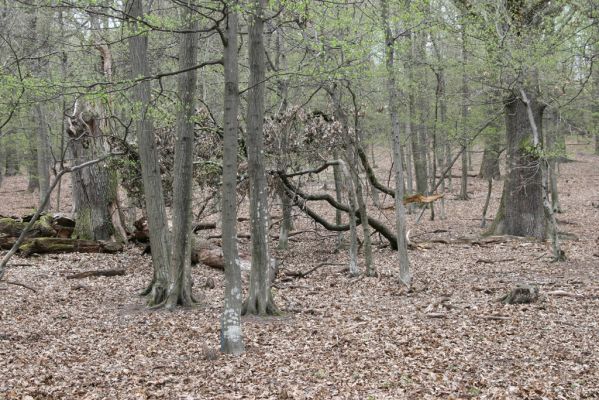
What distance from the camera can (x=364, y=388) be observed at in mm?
5742

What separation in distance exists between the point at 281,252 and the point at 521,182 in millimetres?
6366

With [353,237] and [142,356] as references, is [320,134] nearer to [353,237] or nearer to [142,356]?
[353,237]

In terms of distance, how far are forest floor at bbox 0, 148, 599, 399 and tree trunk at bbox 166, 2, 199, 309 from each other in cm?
72

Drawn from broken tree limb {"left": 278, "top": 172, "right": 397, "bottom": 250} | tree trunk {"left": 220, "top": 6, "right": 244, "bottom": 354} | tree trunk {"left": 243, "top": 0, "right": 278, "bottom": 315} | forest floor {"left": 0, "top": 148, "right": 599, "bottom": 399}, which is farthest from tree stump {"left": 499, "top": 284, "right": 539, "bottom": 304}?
tree trunk {"left": 220, "top": 6, "right": 244, "bottom": 354}

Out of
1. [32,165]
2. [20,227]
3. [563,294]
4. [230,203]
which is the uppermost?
[32,165]

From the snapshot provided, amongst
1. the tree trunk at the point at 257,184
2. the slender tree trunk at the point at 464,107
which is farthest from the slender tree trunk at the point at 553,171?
the tree trunk at the point at 257,184

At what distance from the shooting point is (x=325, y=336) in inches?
299

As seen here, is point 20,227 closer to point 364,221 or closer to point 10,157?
point 364,221

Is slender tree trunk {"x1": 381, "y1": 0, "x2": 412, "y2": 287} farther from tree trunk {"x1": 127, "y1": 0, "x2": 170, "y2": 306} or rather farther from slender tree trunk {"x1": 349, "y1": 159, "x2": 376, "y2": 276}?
tree trunk {"x1": 127, "y1": 0, "x2": 170, "y2": 306}

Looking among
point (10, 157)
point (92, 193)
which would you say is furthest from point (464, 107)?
point (10, 157)

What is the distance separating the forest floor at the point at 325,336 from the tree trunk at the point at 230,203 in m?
0.31

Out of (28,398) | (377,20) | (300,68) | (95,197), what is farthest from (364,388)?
(95,197)

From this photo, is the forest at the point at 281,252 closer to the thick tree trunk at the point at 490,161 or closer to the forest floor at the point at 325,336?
the forest floor at the point at 325,336

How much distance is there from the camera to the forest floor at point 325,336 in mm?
5812
